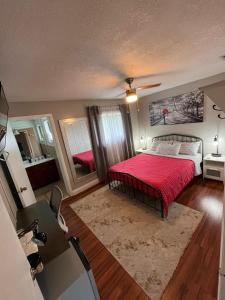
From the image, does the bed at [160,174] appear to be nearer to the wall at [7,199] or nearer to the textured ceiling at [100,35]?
the textured ceiling at [100,35]

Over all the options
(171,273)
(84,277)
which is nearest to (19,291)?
(84,277)

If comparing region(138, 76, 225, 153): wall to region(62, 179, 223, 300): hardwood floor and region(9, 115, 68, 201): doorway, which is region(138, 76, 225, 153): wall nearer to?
region(62, 179, 223, 300): hardwood floor

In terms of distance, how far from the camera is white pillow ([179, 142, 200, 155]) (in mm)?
3538

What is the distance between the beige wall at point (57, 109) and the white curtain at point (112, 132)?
0.35m

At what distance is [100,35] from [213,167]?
3439 mm

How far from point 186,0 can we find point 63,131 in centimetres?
315

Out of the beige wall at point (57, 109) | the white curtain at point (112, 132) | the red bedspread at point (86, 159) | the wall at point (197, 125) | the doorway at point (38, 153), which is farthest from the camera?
the doorway at point (38, 153)

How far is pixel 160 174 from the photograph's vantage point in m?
2.77

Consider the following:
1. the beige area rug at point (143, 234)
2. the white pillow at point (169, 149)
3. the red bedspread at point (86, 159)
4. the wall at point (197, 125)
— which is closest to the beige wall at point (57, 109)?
the red bedspread at point (86, 159)

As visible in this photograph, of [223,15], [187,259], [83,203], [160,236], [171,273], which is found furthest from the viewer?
[83,203]

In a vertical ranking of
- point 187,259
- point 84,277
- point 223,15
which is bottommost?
point 187,259

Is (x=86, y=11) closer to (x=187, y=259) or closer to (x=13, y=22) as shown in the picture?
(x=13, y=22)

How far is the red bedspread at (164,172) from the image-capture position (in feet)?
8.16

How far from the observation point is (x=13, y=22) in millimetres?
878
